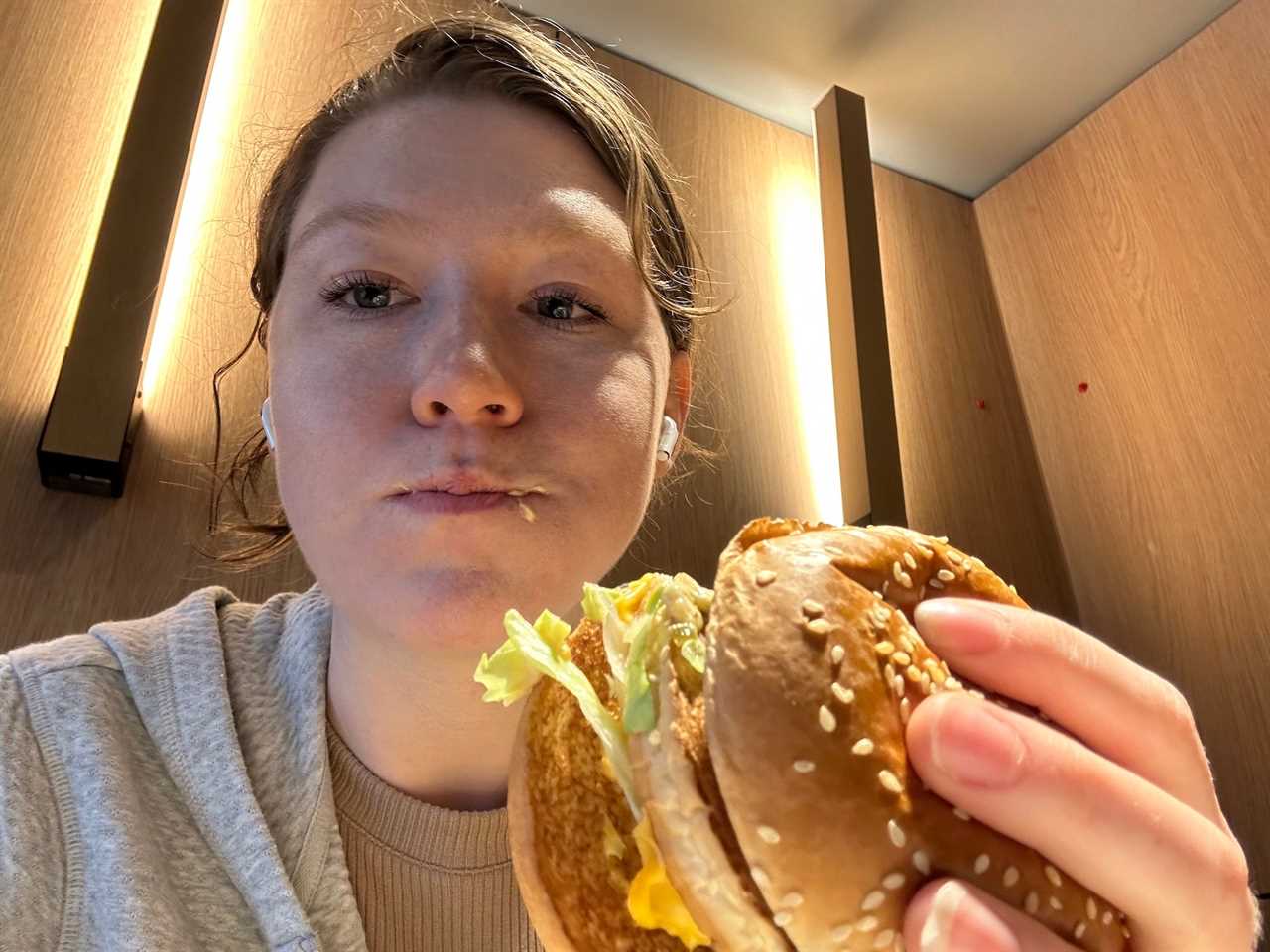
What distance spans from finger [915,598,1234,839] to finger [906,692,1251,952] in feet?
0.19

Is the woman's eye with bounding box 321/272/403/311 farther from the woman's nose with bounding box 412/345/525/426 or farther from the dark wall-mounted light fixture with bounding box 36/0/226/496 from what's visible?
the dark wall-mounted light fixture with bounding box 36/0/226/496

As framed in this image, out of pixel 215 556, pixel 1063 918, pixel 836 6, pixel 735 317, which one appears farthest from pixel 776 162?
pixel 1063 918

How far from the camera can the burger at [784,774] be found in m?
0.61

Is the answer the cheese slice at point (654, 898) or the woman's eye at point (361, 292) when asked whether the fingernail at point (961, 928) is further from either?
the woman's eye at point (361, 292)

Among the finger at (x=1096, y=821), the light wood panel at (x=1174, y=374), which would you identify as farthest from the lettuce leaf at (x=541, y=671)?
the light wood panel at (x=1174, y=374)

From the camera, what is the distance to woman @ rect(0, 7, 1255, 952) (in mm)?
969

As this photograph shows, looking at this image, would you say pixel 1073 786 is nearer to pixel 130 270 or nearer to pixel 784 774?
pixel 784 774

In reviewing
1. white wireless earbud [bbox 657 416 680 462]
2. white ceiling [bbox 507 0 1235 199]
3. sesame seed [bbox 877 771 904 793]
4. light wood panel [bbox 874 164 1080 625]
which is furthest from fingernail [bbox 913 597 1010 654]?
A: white ceiling [bbox 507 0 1235 199]

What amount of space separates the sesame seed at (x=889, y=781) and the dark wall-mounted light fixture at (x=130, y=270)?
5.85 ft

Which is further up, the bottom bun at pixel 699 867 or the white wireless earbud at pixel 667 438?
the white wireless earbud at pixel 667 438

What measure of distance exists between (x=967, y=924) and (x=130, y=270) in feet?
6.81

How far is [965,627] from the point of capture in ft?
2.26

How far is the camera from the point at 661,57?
121 inches

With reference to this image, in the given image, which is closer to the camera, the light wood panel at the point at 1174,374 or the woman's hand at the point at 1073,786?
the woman's hand at the point at 1073,786
